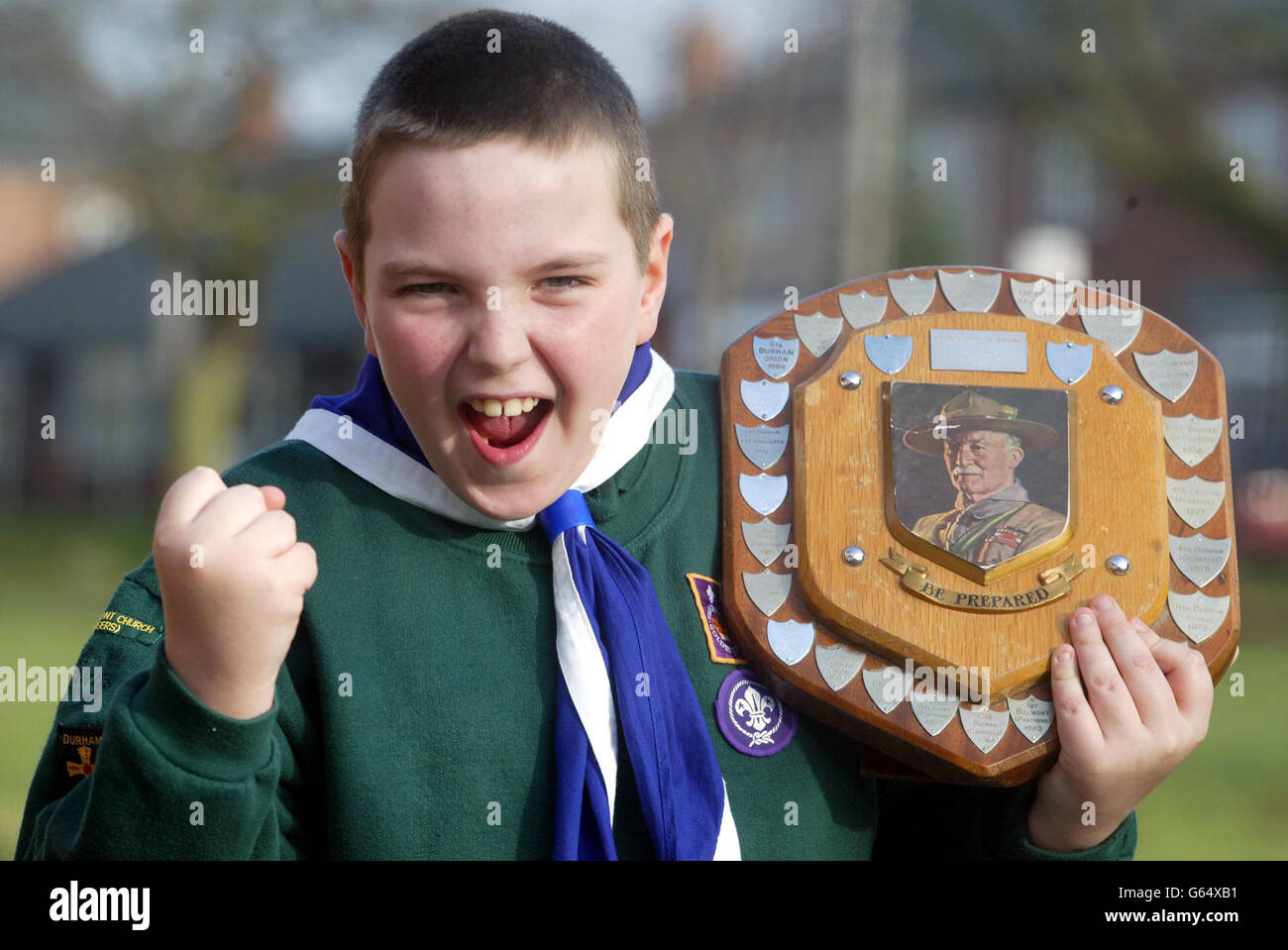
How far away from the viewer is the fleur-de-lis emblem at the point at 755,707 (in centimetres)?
199

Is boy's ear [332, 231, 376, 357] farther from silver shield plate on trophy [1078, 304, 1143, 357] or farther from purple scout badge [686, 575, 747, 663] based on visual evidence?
silver shield plate on trophy [1078, 304, 1143, 357]

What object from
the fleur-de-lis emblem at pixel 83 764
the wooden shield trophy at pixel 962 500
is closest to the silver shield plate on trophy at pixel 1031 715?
the wooden shield trophy at pixel 962 500

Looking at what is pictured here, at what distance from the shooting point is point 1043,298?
2184 mm

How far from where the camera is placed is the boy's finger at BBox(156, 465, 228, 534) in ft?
5.39

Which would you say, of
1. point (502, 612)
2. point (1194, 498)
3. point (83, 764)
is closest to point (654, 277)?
point (502, 612)

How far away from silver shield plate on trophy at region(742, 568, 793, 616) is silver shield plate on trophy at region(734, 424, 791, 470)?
17cm

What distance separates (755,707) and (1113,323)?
2.72 feet

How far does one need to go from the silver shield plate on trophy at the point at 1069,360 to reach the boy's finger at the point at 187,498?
1232 millimetres

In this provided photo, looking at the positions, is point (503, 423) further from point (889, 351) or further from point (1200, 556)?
point (1200, 556)

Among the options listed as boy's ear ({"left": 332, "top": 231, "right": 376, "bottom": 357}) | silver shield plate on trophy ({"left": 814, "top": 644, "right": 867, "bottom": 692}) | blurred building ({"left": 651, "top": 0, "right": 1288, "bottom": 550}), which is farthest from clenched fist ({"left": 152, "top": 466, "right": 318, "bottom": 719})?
blurred building ({"left": 651, "top": 0, "right": 1288, "bottom": 550})

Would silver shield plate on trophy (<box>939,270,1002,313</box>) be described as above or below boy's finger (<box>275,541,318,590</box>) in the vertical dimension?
above

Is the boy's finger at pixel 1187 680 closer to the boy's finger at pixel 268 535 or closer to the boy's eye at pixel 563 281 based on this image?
the boy's eye at pixel 563 281

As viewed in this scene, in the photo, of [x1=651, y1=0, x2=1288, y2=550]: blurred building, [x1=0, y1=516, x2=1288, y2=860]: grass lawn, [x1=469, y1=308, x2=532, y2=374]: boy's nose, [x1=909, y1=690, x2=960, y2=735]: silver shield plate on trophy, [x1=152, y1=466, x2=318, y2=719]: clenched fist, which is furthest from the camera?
[x1=651, y1=0, x2=1288, y2=550]: blurred building

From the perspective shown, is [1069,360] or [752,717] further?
[1069,360]
